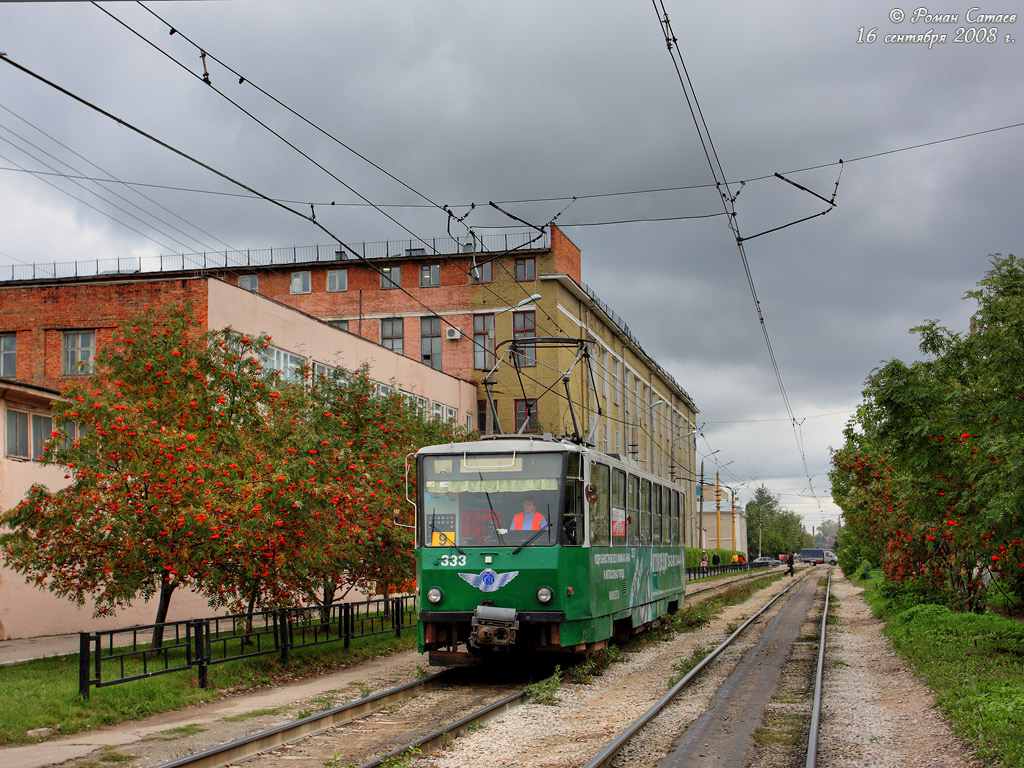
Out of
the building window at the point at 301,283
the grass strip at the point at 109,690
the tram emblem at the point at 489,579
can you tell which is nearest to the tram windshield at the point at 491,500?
the tram emblem at the point at 489,579

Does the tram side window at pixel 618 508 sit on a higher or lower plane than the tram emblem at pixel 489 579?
higher

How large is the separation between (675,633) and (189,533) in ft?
41.1

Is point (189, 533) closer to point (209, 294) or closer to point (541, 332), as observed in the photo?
point (209, 294)

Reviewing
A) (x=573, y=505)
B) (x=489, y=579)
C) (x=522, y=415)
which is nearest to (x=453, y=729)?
(x=489, y=579)

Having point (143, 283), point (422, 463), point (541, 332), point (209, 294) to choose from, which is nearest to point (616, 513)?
point (422, 463)

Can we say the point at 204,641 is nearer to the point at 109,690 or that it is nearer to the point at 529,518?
the point at 109,690

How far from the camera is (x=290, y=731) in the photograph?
1042cm

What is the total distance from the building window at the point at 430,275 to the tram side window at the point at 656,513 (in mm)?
34678

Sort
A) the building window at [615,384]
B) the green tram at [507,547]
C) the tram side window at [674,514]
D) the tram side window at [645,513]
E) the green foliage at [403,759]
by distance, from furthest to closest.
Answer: the building window at [615,384] < the tram side window at [674,514] < the tram side window at [645,513] < the green tram at [507,547] < the green foliage at [403,759]

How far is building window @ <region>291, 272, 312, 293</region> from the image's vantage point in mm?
55875

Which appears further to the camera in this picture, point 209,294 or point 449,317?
point 449,317

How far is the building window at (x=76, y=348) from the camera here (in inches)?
1201

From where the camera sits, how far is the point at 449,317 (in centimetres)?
5422

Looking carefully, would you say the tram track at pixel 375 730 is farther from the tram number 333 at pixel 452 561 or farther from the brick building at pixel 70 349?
the brick building at pixel 70 349
